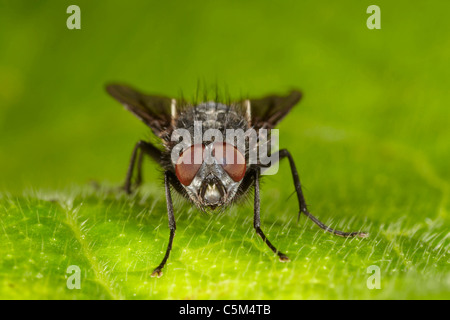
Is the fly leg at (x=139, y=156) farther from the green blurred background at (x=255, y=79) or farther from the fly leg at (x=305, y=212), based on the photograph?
the fly leg at (x=305, y=212)

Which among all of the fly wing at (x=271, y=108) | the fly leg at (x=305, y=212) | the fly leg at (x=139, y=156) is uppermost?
the fly wing at (x=271, y=108)

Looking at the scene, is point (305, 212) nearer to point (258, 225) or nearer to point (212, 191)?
point (258, 225)

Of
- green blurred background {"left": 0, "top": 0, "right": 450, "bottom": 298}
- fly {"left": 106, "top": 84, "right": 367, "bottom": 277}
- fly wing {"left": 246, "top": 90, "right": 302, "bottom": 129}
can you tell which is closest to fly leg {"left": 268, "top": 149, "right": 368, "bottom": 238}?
fly {"left": 106, "top": 84, "right": 367, "bottom": 277}

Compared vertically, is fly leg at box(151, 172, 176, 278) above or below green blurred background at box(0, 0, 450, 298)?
below

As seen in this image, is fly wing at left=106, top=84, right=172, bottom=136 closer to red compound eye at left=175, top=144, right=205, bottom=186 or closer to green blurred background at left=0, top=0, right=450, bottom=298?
red compound eye at left=175, top=144, right=205, bottom=186

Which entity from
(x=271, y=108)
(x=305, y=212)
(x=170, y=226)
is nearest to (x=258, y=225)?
(x=170, y=226)

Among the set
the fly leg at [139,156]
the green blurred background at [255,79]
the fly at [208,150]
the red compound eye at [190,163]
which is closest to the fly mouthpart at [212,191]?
the fly at [208,150]
